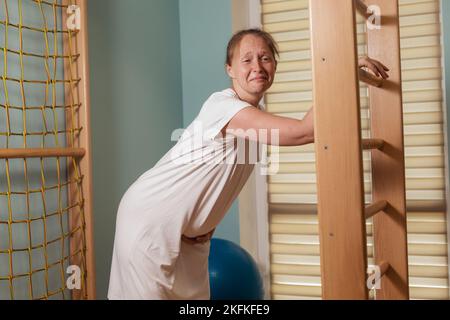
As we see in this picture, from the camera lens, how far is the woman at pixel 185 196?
169 centimetres

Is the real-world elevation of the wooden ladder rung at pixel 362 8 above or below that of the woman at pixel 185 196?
above

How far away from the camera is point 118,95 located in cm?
258

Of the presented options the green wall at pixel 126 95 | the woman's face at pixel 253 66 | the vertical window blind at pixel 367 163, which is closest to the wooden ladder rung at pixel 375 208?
the woman's face at pixel 253 66

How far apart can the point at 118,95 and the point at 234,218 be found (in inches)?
34.4

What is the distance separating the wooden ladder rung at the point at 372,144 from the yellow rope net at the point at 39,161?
3.59ft

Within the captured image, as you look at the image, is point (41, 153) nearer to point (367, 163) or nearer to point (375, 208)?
point (375, 208)

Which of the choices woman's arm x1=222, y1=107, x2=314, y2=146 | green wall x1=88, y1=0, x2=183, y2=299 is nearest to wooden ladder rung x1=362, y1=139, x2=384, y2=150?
woman's arm x1=222, y1=107, x2=314, y2=146

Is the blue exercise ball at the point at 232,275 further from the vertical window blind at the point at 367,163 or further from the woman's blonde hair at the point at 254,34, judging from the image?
the woman's blonde hair at the point at 254,34

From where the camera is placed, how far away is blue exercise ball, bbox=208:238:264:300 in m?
2.25

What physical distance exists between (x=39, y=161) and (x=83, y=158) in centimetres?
16

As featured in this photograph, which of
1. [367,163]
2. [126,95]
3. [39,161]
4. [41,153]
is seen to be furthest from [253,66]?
[367,163]

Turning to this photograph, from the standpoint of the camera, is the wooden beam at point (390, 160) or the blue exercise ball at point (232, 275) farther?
the blue exercise ball at point (232, 275)

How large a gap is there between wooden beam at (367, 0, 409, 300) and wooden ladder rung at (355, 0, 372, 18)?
0.08 meters

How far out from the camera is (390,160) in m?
1.70
